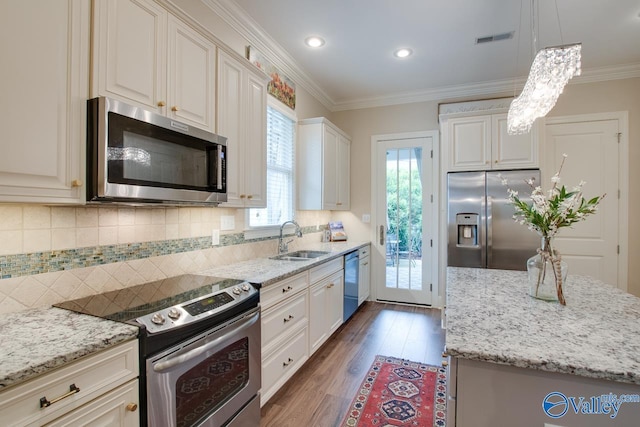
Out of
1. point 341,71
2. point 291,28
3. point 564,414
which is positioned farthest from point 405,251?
point 564,414

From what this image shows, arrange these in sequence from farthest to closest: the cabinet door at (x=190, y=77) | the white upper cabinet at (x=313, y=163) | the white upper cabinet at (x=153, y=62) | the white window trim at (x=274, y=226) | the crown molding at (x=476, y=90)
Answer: the white upper cabinet at (x=313, y=163) → the crown molding at (x=476, y=90) → the white window trim at (x=274, y=226) → the cabinet door at (x=190, y=77) → the white upper cabinet at (x=153, y=62)

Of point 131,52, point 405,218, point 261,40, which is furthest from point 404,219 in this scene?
point 131,52

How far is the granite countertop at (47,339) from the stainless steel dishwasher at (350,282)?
2.51 metres

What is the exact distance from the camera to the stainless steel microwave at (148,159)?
1.27m

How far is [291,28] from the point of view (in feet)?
9.06

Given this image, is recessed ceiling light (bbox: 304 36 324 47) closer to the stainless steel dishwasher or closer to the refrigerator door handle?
the stainless steel dishwasher

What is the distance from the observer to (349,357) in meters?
2.86

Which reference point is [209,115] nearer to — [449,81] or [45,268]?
[45,268]

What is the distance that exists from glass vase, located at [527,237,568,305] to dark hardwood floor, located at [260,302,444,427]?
1409 mm

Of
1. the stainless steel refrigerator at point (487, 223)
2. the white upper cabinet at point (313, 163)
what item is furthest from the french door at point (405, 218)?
the white upper cabinet at point (313, 163)

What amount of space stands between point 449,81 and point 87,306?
415cm

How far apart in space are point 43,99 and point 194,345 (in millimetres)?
1097

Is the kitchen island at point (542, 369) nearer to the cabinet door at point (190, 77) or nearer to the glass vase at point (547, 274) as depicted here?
the glass vase at point (547, 274)

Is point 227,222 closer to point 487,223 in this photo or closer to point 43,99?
point 43,99
